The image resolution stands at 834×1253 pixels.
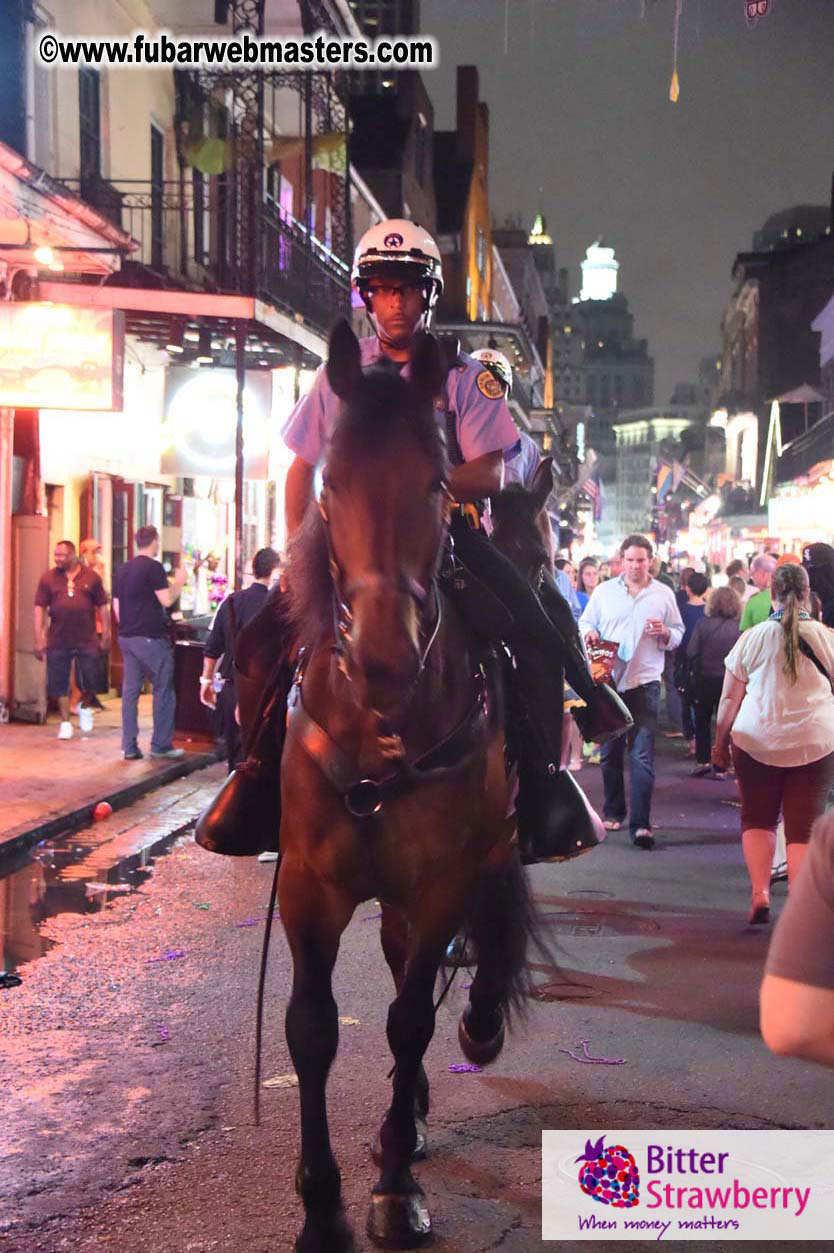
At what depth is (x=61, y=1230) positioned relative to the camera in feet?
13.2

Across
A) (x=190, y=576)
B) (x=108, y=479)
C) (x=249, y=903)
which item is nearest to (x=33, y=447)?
(x=108, y=479)

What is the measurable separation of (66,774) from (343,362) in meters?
9.96

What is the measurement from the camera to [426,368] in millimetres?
3688

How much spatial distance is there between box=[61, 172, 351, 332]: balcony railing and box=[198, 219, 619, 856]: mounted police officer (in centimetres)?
1224

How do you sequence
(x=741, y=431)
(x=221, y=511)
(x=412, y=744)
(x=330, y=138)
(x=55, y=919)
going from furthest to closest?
(x=741, y=431) < (x=221, y=511) < (x=330, y=138) < (x=55, y=919) < (x=412, y=744)

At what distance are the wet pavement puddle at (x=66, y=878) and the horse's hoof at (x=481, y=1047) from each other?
9.16ft

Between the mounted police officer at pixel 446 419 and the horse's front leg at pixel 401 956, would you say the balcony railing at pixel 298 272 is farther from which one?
the horse's front leg at pixel 401 956

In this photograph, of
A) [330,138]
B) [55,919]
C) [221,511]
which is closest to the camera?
[55,919]

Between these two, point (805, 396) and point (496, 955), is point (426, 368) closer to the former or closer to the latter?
point (496, 955)

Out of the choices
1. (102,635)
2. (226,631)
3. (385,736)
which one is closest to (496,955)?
(385,736)

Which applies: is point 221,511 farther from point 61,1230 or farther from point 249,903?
point 61,1230

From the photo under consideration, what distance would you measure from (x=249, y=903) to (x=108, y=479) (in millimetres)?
12198

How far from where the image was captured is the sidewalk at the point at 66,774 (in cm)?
1062

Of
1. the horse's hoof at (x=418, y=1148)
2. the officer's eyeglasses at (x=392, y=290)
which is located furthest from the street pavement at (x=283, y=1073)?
the officer's eyeglasses at (x=392, y=290)
